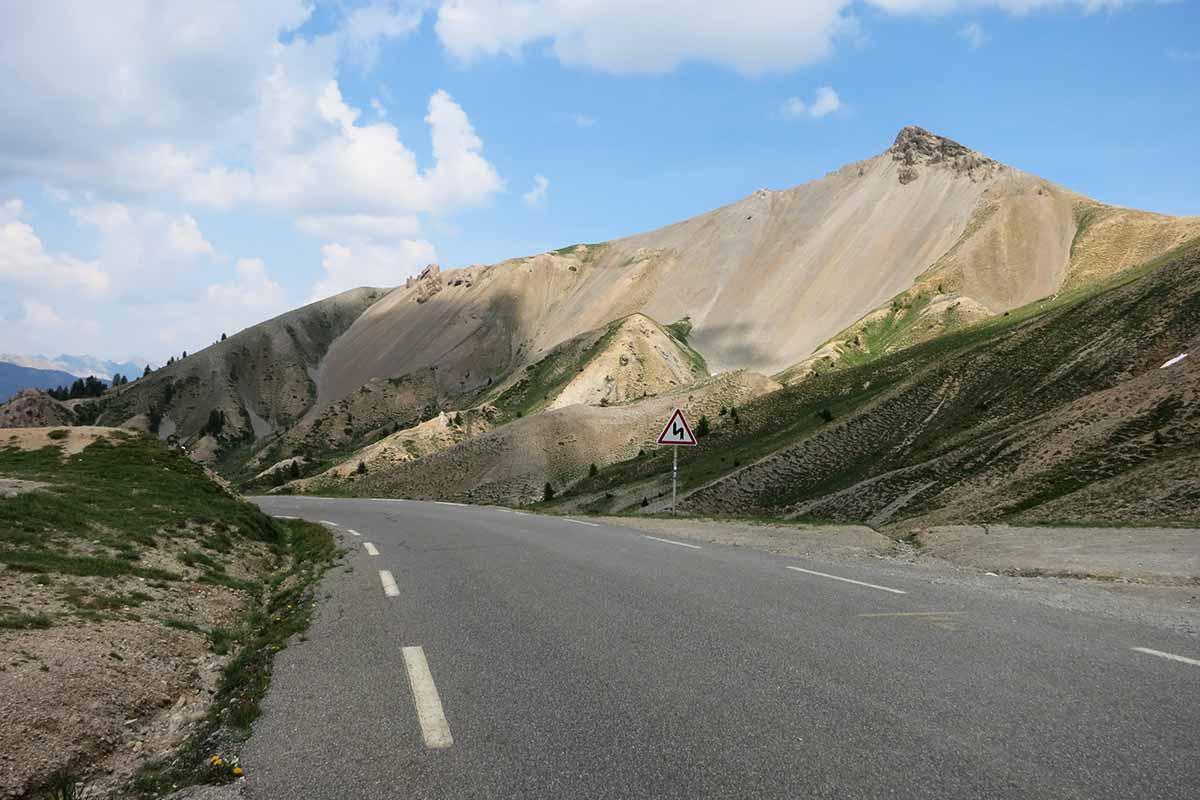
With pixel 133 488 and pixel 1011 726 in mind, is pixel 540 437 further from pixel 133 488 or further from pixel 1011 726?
pixel 1011 726

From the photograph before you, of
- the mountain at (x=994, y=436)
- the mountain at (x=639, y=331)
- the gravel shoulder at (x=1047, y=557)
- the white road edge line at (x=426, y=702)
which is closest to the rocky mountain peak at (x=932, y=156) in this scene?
the mountain at (x=639, y=331)

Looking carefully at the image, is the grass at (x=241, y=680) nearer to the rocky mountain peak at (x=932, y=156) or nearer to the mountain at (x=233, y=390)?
the rocky mountain peak at (x=932, y=156)

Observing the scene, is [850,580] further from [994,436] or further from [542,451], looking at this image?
[542,451]

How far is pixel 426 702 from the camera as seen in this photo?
5926 millimetres

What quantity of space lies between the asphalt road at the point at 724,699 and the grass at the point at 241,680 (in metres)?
0.21

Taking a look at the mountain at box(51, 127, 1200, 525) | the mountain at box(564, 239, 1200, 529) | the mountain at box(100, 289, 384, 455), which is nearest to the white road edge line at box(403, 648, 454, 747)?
the mountain at box(564, 239, 1200, 529)

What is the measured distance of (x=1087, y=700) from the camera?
18.7 feet

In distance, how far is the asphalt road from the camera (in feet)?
14.9

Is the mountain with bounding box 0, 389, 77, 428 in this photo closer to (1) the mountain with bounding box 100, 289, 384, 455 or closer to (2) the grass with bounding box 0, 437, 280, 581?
(2) the grass with bounding box 0, 437, 280, 581

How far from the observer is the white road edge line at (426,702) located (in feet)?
17.2

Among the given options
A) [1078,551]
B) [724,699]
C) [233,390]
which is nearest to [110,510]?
[724,699]

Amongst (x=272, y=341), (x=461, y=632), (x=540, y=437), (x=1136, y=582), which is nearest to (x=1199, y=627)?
(x=1136, y=582)

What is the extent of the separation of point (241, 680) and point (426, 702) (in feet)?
7.24

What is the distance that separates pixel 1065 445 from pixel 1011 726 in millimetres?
24375
